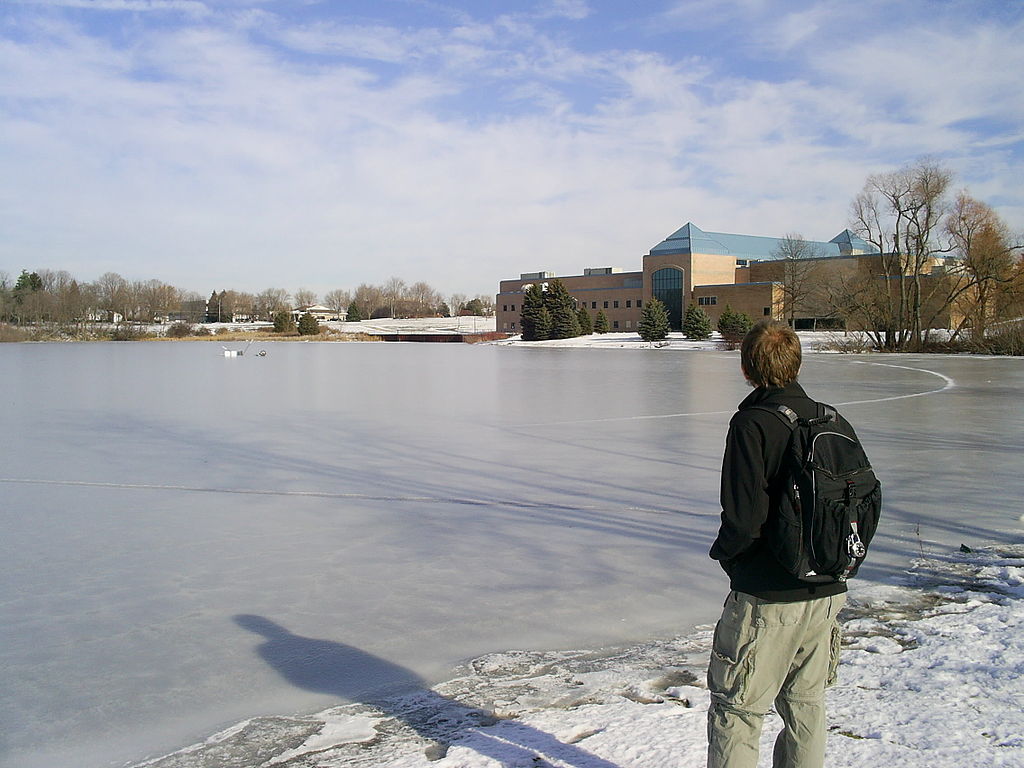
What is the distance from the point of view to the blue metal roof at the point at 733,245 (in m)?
91.8

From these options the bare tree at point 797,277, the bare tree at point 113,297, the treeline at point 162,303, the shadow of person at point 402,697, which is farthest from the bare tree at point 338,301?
the shadow of person at point 402,697

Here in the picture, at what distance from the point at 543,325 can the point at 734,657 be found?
70431 millimetres

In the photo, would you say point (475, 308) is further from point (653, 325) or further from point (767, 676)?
point (767, 676)

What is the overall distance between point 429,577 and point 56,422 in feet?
41.4

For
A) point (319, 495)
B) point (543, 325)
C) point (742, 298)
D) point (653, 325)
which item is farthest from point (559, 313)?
point (319, 495)

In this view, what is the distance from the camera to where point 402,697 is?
153 inches

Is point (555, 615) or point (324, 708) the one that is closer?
point (324, 708)

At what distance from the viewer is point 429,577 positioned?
5812mm

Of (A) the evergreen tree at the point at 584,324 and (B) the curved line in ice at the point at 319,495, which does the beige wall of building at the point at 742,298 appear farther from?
(B) the curved line in ice at the point at 319,495

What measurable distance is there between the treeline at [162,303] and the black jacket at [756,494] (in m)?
103

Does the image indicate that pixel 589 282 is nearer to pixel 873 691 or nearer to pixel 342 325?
pixel 342 325

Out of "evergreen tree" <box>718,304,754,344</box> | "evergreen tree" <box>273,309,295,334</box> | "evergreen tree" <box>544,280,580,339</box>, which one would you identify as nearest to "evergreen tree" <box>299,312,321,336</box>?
"evergreen tree" <box>273,309,295,334</box>

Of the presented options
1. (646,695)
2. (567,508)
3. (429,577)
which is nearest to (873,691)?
(646,695)

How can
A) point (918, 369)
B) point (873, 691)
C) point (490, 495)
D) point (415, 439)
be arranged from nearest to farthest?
point (873, 691) < point (490, 495) < point (415, 439) < point (918, 369)
